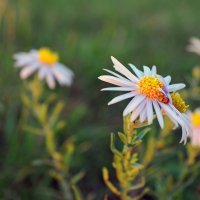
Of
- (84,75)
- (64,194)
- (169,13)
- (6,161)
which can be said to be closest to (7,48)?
(84,75)

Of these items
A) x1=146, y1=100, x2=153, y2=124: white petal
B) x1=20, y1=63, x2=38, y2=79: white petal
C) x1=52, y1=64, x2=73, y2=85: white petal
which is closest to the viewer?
x1=146, y1=100, x2=153, y2=124: white petal

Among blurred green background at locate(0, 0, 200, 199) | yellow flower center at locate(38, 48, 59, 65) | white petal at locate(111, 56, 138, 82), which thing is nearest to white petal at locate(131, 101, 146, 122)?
white petal at locate(111, 56, 138, 82)

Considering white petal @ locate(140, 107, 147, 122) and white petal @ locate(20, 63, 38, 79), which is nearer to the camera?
white petal @ locate(140, 107, 147, 122)

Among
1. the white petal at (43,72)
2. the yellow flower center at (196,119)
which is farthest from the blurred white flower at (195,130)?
the white petal at (43,72)

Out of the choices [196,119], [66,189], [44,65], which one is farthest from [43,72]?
[196,119]

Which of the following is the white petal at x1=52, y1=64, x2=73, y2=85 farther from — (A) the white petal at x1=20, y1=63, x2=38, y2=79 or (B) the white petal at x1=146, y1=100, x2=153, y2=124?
(B) the white petal at x1=146, y1=100, x2=153, y2=124

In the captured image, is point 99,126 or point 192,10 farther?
point 192,10

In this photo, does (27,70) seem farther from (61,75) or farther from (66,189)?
(66,189)

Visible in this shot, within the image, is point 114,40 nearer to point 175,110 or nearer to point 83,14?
point 83,14

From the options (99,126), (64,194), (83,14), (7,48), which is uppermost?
(83,14)
